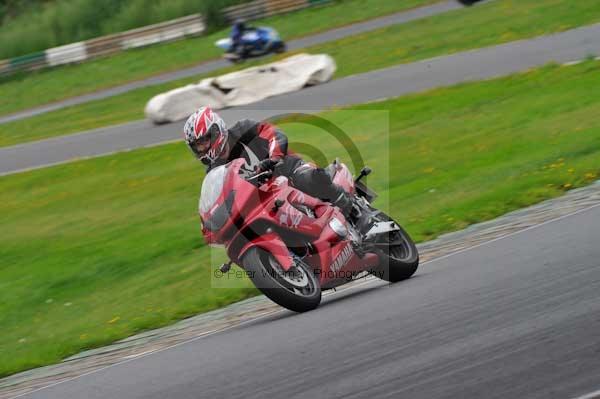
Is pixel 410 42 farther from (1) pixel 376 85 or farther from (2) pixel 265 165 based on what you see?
(2) pixel 265 165

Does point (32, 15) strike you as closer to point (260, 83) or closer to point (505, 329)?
point (260, 83)

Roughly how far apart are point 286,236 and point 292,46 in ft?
77.8

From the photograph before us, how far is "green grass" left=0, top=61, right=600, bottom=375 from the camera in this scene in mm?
10133

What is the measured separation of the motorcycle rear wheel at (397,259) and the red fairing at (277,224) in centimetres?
24

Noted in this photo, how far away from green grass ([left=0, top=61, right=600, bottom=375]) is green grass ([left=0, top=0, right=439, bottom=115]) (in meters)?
13.9

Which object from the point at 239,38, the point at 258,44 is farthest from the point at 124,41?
the point at 258,44

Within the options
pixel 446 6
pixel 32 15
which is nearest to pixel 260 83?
pixel 446 6

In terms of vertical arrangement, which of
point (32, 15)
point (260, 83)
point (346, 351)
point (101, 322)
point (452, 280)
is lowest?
point (32, 15)

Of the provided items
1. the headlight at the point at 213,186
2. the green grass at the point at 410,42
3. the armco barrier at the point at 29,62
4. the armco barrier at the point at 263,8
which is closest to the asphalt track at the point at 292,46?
the green grass at the point at 410,42

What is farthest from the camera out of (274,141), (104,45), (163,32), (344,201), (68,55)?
(163,32)

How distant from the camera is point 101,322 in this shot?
31.9ft

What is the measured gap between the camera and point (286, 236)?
7.55m

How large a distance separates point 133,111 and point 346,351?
20.6m

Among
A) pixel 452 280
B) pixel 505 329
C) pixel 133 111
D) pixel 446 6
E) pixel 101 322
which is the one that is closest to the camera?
pixel 505 329
